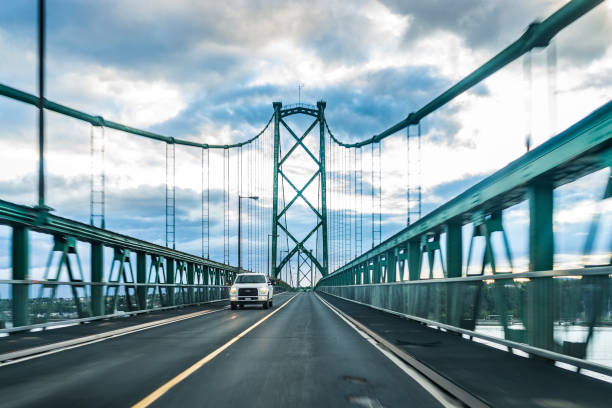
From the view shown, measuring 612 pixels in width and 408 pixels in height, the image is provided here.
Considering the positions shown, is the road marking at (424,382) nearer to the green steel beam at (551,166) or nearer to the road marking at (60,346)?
the green steel beam at (551,166)

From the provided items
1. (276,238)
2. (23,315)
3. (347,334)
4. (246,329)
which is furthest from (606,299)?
(276,238)

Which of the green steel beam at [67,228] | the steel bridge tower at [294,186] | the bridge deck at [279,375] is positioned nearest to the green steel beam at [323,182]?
the steel bridge tower at [294,186]

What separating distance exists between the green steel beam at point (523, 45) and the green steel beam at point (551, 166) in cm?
444

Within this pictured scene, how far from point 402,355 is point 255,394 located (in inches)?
157

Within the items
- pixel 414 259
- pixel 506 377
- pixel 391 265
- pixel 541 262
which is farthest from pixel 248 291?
pixel 506 377

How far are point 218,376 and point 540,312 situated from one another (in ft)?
15.9

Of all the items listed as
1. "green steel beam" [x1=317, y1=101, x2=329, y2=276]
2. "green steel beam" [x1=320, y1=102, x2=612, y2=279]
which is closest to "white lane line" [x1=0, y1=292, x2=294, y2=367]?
"green steel beam" [x1=320, y1=102, x2=612, y2=279]

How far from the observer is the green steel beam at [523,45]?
1379cm

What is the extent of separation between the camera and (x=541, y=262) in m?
9.80

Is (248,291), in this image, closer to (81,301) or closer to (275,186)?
(81,301)

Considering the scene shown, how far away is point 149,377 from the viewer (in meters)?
7.66

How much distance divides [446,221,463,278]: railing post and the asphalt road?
4872 millimetres

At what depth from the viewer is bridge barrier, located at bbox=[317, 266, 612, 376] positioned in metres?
6.93

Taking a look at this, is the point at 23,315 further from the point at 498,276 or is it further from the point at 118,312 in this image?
the point at 498,276
